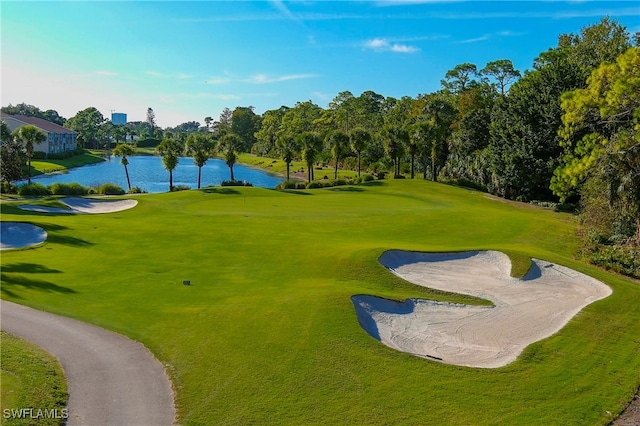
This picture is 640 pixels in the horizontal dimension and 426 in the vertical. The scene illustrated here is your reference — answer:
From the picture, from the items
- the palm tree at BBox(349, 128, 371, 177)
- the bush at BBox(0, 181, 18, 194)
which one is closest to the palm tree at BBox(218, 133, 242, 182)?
the palm tree at BBox(349, 128, 371, 177)

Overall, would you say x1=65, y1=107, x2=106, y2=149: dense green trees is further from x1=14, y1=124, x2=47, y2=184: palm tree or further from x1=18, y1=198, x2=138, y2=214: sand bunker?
x1=18, y1=198, x2=138, y2=214: sand bunker

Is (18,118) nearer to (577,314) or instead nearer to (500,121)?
(500,121)

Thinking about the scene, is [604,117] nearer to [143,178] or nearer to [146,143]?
[143,178]

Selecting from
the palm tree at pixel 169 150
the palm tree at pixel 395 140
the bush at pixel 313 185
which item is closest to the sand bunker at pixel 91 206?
the palm tree at pixel 169 150

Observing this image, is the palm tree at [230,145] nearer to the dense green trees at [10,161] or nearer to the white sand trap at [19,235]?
the dense green trees at [10,161]

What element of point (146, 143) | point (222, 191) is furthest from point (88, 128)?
point (222, 191)

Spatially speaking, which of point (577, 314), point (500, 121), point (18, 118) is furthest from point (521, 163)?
point (18, 118)
